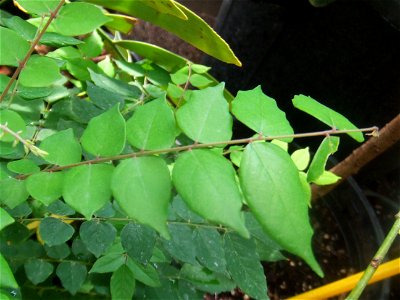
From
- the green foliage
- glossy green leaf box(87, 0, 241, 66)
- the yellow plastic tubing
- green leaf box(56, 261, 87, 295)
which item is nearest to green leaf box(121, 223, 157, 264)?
the green foliage

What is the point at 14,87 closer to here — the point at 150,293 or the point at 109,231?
the point at 109,231

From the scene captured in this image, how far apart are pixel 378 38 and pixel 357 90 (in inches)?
5.1

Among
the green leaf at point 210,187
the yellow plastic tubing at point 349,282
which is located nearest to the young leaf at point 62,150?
the green leaf at point 210,187

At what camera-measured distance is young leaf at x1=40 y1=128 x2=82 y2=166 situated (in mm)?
413

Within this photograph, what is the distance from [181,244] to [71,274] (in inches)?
5.2

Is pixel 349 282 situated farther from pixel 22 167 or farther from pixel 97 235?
pixel 22 167

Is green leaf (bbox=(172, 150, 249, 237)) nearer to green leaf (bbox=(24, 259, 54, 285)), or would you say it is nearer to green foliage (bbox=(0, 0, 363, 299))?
green foliage (bbox=(0, 0, 363, 299))

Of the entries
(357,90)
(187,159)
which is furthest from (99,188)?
(357,90)

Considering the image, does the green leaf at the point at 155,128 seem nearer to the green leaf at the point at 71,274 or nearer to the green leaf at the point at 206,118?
the green leaf at the point at 206,118

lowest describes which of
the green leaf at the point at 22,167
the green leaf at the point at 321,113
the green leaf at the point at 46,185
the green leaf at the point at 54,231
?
the green leaf at the point at 54,231

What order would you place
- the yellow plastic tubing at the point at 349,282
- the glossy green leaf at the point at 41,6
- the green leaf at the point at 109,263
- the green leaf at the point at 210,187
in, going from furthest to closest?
the yellow plastic tubing at the point at 349,282
the green leaf at the point at 109,263
the glossy green leaf at the point at 41,6
the green leaf at the point at 210,187

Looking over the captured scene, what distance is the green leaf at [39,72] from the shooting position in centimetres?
42

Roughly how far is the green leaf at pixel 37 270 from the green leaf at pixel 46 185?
19 cm

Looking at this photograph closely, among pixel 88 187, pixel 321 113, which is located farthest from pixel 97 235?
pixel 321 113
